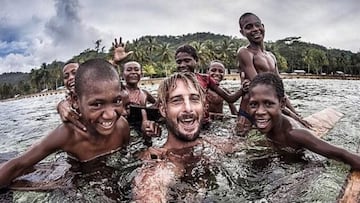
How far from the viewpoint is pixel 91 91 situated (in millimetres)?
4293

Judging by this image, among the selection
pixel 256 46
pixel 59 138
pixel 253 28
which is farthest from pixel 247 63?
pixel 59 138

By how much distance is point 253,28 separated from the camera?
7.39 meters

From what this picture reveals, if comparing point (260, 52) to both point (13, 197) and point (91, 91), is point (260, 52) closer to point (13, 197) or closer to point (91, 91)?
point (91, 91)

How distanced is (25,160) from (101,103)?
1196 millimetres

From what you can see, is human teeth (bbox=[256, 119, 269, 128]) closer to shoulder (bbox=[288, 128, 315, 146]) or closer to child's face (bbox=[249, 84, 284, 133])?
child's face (bbox=[249, 84, 284, 133])

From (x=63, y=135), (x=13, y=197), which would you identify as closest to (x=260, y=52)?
(x=63, y=135)

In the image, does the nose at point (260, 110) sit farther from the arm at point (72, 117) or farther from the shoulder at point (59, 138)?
the shoulder at point (59, 138)

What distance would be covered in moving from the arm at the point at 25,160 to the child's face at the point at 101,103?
0.56 meters

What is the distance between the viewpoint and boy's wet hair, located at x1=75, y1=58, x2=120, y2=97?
434cm

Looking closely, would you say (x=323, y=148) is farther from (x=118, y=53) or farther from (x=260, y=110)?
(x=118, y=53)

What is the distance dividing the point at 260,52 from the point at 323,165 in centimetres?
338

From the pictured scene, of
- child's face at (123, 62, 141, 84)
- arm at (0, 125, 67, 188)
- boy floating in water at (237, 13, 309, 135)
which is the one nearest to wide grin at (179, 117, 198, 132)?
arm at (0, 125, 67, 188)

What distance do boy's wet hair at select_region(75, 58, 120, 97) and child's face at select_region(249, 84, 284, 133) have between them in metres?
1.98

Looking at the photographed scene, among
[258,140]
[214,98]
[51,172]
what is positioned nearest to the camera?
[51,172]
